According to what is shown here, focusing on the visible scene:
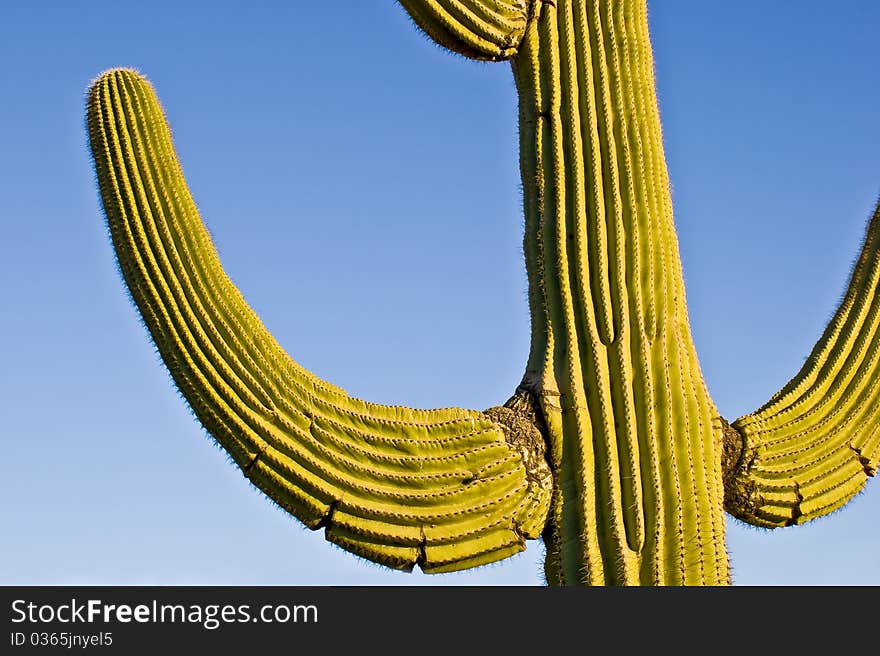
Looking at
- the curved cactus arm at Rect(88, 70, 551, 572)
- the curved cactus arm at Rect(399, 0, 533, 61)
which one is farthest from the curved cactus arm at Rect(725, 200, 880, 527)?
the curved cactus arm at Rect(399, 0, 533, 61)

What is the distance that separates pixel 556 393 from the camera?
214 inches

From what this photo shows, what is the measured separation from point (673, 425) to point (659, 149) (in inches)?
45.7

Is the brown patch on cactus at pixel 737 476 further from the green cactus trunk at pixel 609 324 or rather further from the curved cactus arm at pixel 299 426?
the curved cactus arm at pixel 299 426

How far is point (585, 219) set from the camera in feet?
18.4

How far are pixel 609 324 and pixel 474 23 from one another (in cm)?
130

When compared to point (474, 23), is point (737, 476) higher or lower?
lower

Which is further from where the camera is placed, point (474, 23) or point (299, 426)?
point (474, 23)

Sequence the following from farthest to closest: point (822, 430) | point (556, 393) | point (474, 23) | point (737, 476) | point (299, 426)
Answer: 1. point (822, 430)
2. point (737, 476)
3. point (474, 23)
4. point (556, 393)
5. point (299, 426)

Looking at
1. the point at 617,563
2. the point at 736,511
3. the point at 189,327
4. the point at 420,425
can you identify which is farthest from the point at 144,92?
the point at 736,511

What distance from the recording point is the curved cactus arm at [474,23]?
5543 mm

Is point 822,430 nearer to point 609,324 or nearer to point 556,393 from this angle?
point 609,324

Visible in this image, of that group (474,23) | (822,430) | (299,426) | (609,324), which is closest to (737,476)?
(822,430)

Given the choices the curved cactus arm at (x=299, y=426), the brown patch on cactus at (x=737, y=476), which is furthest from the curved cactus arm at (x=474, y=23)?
the brown patch on cactus at (x=737, y=476)
